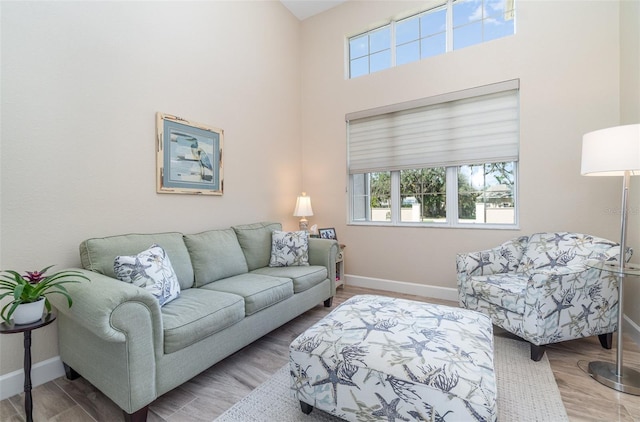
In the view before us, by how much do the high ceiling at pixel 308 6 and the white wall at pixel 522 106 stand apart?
0.30 feet

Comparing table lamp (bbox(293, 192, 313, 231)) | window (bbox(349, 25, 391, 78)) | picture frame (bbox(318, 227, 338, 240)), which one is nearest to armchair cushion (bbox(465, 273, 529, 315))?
picture frame (bbox(318, 227, 338, 240))

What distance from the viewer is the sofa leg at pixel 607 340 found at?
2.08m

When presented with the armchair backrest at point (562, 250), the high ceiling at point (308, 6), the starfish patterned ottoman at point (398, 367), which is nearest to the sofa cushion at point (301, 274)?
the starfish patterned ottoman at point (398, 367)

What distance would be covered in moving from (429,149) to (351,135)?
1.03 meters

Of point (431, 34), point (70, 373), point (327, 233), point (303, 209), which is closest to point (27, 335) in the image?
point (70, 373)

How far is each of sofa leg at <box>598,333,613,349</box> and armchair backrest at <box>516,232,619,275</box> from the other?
0.56 metres

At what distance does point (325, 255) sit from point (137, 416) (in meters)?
1.91

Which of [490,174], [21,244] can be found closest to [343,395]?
[21,244]

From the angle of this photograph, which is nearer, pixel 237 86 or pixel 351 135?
pixel 237 86

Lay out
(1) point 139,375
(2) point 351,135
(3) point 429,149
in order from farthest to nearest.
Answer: (2) point 351,135 → (3) point 429,149 → (1) point 139,375

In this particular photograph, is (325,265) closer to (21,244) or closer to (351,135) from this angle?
(351,135)

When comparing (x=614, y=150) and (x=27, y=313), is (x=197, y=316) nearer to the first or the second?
(x=27, y=313)

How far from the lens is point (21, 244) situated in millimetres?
1684

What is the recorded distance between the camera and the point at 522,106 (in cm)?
276
